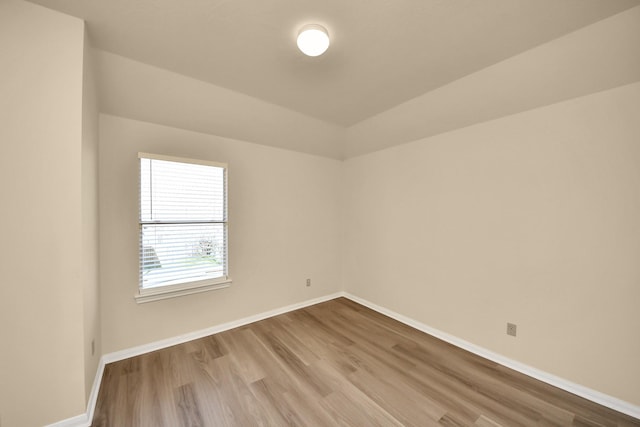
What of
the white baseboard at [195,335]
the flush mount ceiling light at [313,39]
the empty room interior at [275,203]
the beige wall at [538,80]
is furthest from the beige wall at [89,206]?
the beige wall at [538,80]

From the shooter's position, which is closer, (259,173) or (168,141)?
(168,141)

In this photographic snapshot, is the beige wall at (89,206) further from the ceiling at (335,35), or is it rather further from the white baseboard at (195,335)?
the ceiling at (335,35)

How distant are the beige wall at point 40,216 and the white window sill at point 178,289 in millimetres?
901

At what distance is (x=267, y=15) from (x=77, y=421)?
296cm

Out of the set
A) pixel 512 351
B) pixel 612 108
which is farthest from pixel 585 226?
pixel 512 351

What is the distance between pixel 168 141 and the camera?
8.48 ft

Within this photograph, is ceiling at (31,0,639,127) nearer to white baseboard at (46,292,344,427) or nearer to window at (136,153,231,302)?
window at (136,153,231,302)

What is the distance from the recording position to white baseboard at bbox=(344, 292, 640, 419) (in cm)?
175

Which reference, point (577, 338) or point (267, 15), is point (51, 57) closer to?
point (267, 15)

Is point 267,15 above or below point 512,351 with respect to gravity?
above

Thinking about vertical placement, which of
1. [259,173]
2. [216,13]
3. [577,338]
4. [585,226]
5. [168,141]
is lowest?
[577,338]

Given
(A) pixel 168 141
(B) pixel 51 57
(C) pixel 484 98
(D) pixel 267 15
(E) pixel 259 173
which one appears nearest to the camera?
(B) pixel 51 57

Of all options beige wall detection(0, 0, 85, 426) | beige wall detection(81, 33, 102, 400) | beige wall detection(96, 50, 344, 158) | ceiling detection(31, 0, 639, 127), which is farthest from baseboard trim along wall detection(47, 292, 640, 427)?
ceiling detection(31, 0, 639, 127)

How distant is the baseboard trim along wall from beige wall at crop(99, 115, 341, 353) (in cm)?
8
